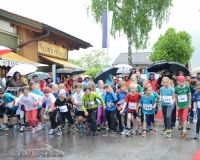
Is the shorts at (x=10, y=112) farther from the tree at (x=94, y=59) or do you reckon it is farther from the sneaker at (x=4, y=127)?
the tree at (x=94, y=59)

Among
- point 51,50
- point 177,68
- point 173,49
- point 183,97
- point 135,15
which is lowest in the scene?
point 183,97

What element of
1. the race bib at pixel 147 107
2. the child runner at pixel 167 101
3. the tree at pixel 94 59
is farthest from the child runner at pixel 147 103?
the tree at pixel 94 59

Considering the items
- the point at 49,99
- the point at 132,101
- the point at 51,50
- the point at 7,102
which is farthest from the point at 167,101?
the point at 51,50

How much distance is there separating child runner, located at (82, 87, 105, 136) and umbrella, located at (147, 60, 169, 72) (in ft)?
11.4

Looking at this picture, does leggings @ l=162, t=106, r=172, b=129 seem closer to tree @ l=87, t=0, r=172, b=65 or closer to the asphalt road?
the asphalt road

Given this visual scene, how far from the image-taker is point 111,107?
8445 millimetres

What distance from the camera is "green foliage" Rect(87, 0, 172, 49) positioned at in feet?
91.0

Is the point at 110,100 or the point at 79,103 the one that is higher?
the point at 110,100

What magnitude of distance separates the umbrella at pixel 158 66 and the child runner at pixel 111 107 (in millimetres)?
2966

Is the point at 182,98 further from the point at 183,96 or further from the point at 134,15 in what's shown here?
the point at 134,15

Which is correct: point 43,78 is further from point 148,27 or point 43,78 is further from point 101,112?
point 148,27

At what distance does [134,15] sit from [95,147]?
23154mm

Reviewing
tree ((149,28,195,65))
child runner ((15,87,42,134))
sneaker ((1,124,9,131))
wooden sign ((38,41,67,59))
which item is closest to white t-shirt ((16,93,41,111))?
child runner ((15,87,42,134))

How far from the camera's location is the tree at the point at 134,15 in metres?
27.8
